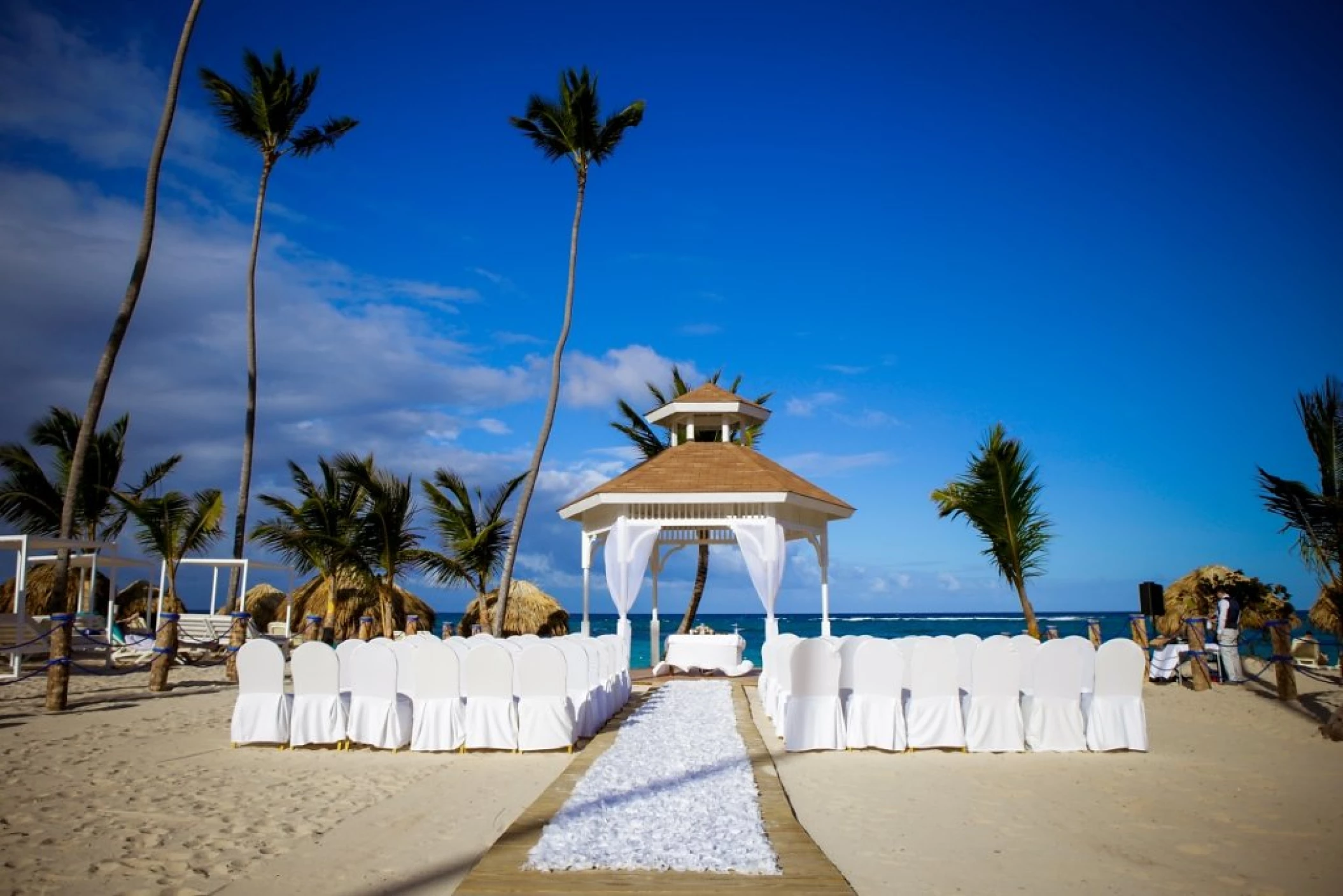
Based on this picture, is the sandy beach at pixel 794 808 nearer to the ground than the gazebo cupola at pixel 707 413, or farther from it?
nearer to the ground

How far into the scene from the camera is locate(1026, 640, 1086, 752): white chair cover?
8258 mm

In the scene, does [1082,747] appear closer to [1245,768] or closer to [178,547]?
[1245,768]

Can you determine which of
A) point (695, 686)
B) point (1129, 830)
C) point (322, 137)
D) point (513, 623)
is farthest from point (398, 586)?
point (1129, 830)

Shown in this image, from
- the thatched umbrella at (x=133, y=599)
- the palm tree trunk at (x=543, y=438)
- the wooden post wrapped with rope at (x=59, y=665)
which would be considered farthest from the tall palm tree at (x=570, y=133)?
the thatched umbrella at (x=133, y=599)

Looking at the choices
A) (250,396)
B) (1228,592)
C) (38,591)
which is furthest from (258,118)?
(1228,592)

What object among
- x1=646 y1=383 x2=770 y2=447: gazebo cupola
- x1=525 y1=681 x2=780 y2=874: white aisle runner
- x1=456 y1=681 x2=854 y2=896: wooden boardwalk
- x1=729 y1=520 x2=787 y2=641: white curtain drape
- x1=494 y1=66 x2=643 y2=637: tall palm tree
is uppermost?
x1=494 y1=66 x2=643 y2=637: tall palm tree

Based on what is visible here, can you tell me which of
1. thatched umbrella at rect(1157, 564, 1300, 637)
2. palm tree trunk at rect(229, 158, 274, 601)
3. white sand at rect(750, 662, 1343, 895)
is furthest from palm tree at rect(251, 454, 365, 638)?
thatched umbrella at rect(1157, 564, 1300, 637)

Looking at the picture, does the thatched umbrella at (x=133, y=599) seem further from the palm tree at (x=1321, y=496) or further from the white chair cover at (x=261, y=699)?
the palm tree at (x=1321, y=496)

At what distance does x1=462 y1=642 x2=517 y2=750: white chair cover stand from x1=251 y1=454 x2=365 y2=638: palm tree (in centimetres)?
1168

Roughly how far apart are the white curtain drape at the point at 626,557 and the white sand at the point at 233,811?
6.58 metres

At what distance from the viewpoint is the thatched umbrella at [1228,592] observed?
2106 centimetres

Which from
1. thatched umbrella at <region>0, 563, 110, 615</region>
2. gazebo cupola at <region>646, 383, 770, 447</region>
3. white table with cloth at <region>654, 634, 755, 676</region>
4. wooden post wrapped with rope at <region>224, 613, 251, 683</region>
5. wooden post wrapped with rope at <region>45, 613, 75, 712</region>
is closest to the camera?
wooden post wrapped with rope at <region>45, 613, 75, 712</region>

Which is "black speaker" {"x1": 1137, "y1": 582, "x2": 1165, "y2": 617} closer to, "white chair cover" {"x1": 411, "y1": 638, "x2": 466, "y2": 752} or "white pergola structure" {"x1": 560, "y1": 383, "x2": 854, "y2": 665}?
"white pergola structure" {"x1": 560, "y1": 383, "x2": 854, "y2": 665}

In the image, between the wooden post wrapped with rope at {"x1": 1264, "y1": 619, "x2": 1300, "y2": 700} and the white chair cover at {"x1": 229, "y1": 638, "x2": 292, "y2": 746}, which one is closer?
the white chair cover at {"x1": 229, "y1": 638, "x2": 292, "y2": 746}
